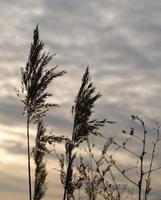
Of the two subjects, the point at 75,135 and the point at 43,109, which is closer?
the point at 75,135

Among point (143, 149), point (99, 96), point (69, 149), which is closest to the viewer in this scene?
point (143, 149)

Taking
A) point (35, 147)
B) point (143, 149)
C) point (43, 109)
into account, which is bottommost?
point (143, 149)

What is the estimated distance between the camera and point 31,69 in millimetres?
8938

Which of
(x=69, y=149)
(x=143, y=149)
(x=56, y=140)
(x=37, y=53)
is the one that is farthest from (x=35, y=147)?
(x=143, y=149)

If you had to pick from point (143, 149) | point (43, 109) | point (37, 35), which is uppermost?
point (37, 35)

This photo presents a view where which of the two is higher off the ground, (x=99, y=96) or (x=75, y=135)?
(x=99, y=96)

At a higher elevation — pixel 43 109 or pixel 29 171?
pixel 43 109

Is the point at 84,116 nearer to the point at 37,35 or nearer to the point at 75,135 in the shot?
the point at 75,135

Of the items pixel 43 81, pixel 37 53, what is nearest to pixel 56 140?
pixel 43 81

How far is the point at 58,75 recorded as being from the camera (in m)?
9.29

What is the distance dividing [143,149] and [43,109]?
5.60 meters

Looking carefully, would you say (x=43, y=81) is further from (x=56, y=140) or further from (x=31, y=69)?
(x=56, y=140)

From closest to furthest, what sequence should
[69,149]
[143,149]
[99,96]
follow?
[143,149]
[69,149]
[99,96]

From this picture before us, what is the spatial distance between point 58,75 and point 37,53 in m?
0.60
